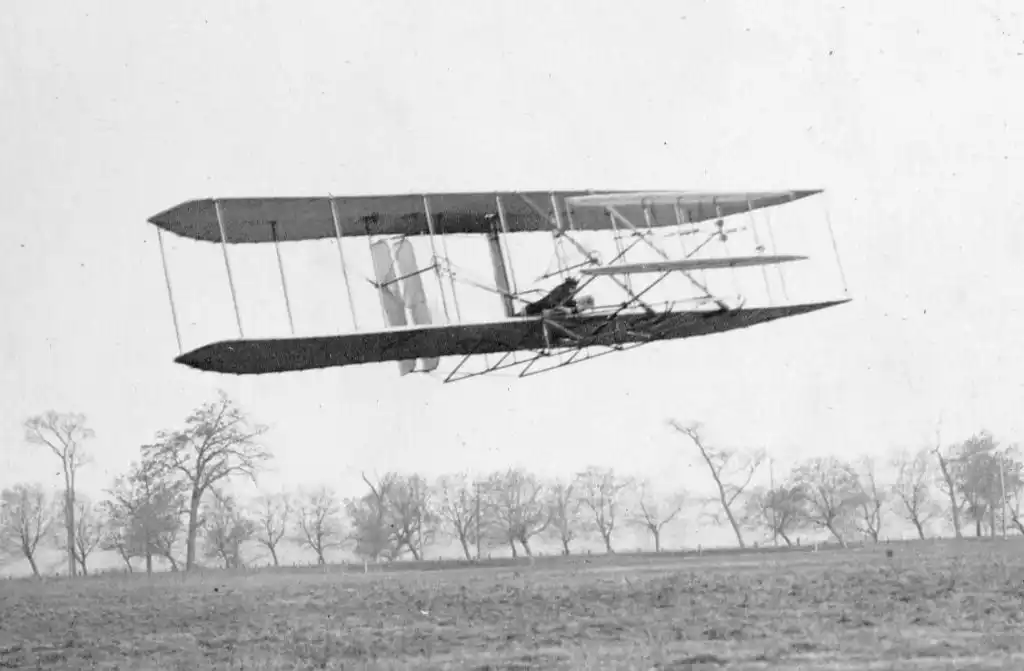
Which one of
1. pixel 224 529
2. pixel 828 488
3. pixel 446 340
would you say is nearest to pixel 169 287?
pixel 446 340

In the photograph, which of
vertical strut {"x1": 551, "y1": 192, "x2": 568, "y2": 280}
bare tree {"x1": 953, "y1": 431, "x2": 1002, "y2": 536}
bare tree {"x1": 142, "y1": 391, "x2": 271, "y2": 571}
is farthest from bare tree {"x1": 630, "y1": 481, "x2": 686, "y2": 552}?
vertical strut {"x1": 551, "y1": 192, "x2": 568, "y2": 280}

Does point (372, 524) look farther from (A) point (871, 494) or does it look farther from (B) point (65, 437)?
(A) point (871, 494)

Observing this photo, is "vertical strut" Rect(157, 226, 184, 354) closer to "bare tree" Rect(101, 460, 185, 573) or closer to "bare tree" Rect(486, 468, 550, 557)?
"bare tree" Rect(101, 460, 185, 573)

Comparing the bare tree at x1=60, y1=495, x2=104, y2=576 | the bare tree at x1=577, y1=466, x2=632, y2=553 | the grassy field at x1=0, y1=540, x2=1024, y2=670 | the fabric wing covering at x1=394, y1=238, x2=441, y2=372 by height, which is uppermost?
the fabric wing covering at x1=394, y1=238, x2=441, y2=372

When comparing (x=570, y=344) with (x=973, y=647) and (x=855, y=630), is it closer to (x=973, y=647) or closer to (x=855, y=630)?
(x=855, y=630)

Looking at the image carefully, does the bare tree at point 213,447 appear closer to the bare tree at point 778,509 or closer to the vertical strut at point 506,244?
the vertical strut at point 506,244

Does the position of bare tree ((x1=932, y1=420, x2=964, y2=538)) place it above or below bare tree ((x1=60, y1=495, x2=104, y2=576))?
below

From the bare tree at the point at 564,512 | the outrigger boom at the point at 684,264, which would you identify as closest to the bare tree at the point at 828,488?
the bare tree at the point at 564,512
